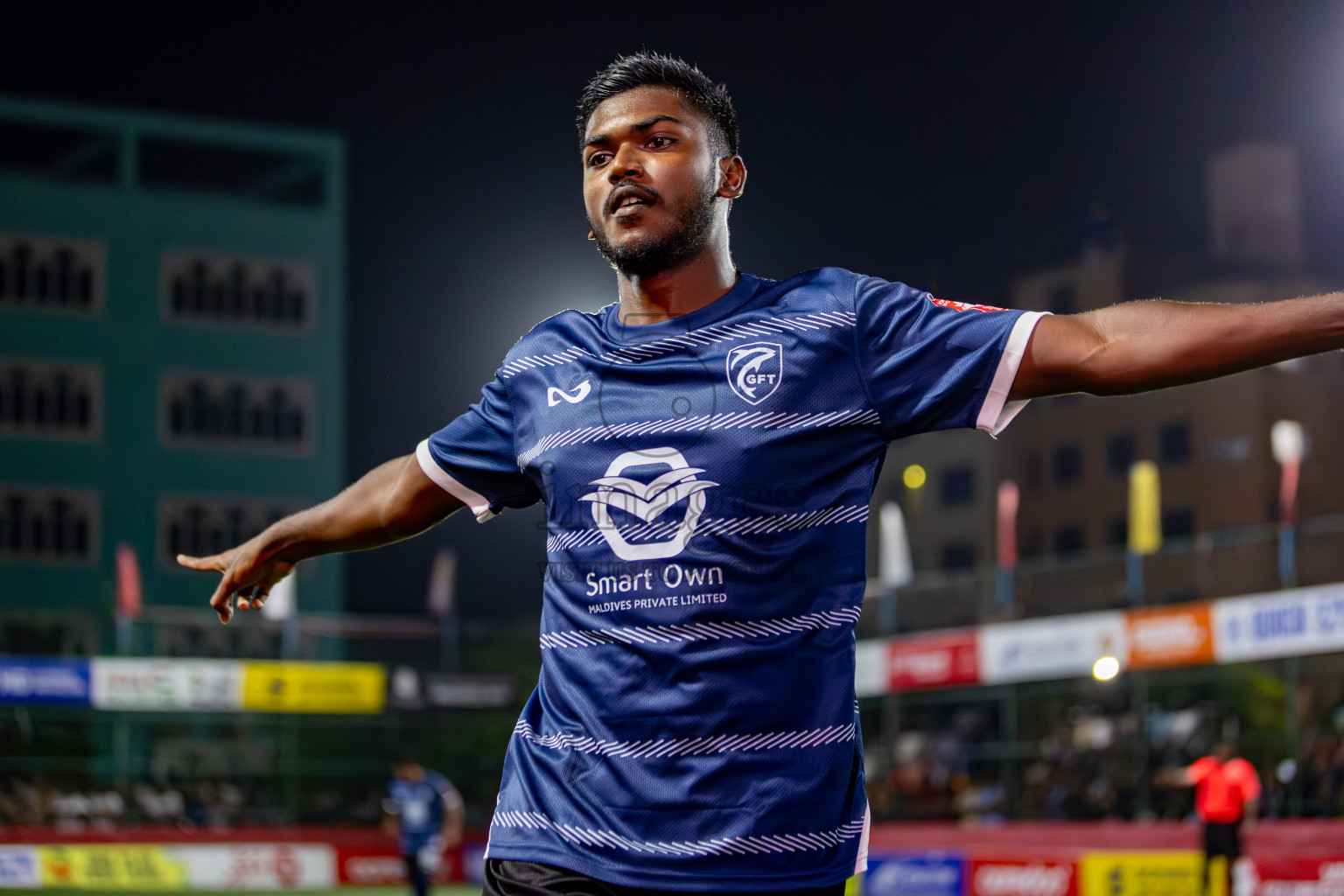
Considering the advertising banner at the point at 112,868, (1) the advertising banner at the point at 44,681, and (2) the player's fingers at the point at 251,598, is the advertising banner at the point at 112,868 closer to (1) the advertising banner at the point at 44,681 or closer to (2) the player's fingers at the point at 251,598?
(1) the advertising banner at the point at 44,681

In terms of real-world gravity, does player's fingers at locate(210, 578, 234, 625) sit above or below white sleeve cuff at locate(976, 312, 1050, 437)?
below

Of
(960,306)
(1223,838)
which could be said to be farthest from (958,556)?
(960,306)

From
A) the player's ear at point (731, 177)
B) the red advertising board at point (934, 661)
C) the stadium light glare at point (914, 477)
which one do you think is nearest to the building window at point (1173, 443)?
the stadium light glare at point (914, 477)

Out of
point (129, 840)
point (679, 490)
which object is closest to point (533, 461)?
point (679, 490)

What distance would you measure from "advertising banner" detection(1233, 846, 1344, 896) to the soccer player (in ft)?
45.0

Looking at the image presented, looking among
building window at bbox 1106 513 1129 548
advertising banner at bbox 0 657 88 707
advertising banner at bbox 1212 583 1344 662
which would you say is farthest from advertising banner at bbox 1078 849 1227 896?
building window at bbox 1106 513 1129 548

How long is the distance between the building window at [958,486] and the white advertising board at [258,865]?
33.3m

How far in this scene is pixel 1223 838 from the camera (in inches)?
608

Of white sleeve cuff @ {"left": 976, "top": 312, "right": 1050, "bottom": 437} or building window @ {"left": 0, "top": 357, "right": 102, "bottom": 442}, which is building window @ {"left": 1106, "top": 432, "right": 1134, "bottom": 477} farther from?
white sleeve cuff @ {"left": 976, "top": 312, "right": 1050, "bottom": 437}

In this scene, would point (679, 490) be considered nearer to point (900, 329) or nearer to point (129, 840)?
point (900, 329)

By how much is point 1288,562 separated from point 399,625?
1753cm

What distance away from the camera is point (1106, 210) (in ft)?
129

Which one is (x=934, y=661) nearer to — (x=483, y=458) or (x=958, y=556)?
(x=483, y=458)

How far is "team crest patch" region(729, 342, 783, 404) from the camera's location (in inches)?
125
